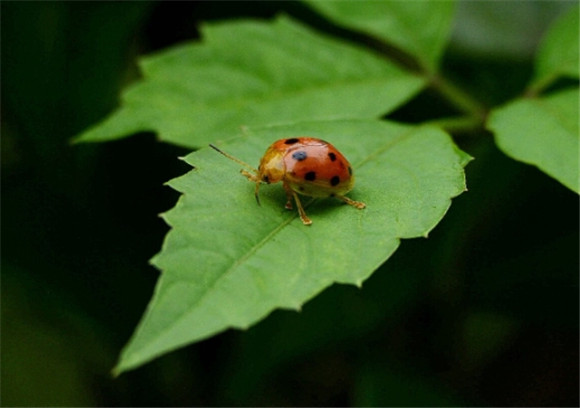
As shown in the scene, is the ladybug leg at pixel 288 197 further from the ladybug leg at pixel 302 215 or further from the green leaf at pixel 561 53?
the green leaf at pixel 561 53

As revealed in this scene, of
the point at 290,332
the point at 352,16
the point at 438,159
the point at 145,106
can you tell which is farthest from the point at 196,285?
the point at 352,16

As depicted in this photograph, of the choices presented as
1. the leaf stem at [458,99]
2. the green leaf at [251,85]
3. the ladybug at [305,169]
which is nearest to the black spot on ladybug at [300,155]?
the ladybug at [305,169]

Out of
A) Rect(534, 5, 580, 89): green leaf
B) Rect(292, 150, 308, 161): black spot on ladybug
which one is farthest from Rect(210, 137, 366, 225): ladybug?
Rect(534, 5, 580, 89): green leaf

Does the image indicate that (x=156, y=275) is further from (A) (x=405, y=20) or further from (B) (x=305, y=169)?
(A) (x=405, y=20)

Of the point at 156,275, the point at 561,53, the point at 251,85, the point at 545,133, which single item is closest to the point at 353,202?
the point at 545,133

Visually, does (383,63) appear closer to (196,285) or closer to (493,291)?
(493,291)

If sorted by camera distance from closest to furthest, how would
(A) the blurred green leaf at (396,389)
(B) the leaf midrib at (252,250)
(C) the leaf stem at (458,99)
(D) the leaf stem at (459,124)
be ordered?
(B) the leaf midrib at (252,250), (D) the leaf stem at (459,124), (C) the leaf stem at (458,99), (A) the blurred green leaf at (396,389)
